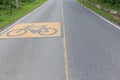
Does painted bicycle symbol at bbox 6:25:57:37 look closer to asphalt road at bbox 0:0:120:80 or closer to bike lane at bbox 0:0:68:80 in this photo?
bike lane at bbox 0:0:68:80

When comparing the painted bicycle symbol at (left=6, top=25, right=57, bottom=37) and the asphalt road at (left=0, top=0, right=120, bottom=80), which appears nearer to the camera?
the asphalt road at (left=0, top=0, right=120, bottom=80)

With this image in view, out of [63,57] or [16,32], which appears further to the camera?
[16,32]

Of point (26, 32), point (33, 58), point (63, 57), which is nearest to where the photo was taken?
point (33, 58)

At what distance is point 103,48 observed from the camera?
32.2 feet

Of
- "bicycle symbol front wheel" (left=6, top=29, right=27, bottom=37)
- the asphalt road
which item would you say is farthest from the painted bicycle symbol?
the asphalt road

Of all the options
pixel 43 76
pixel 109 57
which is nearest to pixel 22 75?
pixel 43 76

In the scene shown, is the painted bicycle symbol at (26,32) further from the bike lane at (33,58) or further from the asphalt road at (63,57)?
the asphalt road at (63,57)

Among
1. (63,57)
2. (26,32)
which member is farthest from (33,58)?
(26,32)

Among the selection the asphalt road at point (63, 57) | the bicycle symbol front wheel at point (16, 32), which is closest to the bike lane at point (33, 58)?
the asphalt road at point (63, 57)

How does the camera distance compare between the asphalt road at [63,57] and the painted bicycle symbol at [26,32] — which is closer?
the asphalt road at [63,57]

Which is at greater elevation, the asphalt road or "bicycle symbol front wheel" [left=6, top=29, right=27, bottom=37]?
the asphalt road

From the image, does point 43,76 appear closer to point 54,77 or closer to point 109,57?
point 54,77

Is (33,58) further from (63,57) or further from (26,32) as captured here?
(26,32)

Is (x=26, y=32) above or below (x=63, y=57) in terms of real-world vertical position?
below
